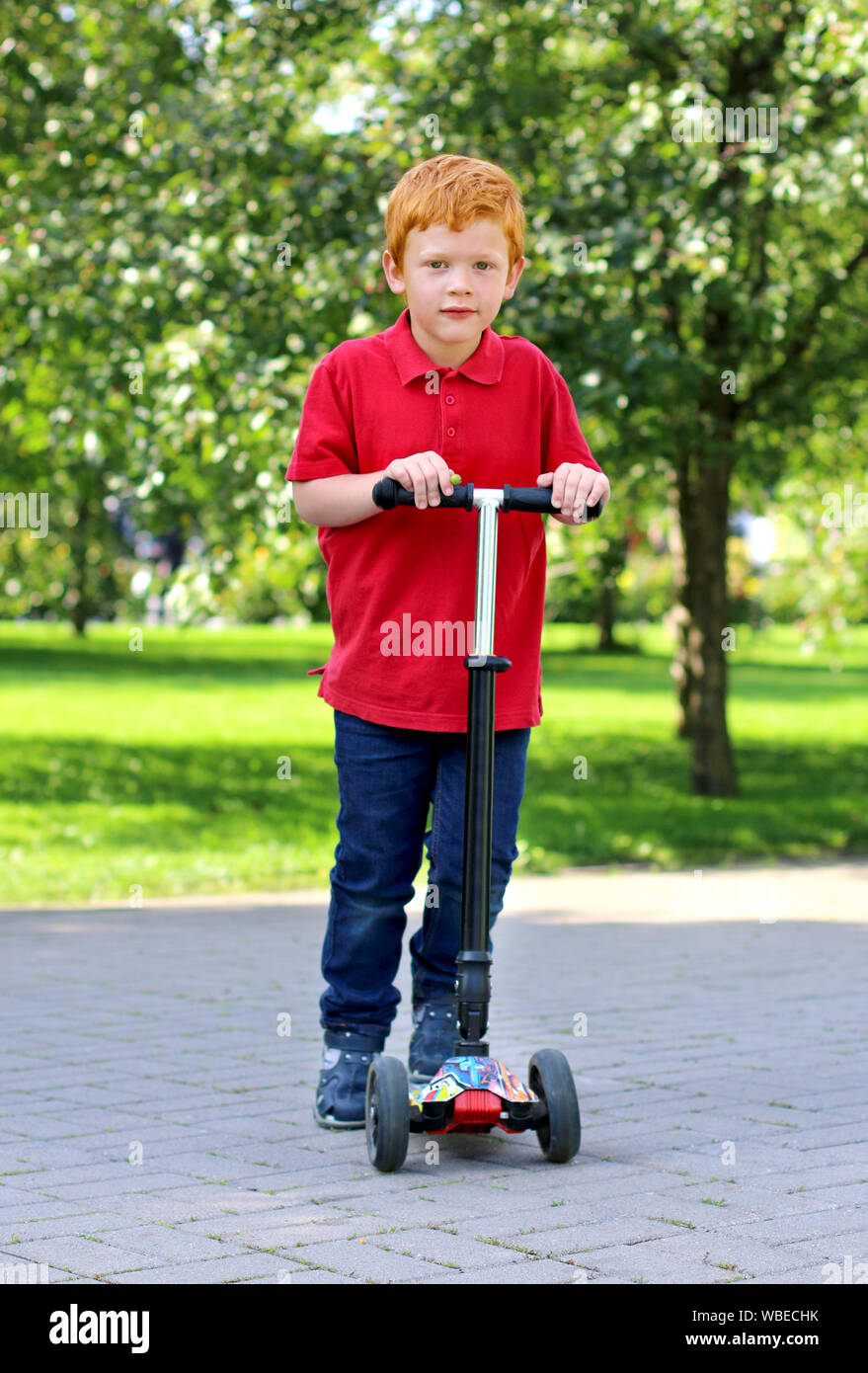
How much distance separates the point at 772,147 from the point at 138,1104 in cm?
707

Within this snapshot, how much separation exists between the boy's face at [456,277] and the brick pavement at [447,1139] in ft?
5.54

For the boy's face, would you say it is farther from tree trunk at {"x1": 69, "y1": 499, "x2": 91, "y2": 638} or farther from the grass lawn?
tree trunk at {"x1": 69, "y1": 499, "x2": 91, "y2": 638}

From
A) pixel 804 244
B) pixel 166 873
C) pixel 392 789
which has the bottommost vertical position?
pixel 166 873

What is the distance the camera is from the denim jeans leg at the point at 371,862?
3688mm

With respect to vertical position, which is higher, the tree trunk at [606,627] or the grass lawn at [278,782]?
the tree trunk at [606,627]

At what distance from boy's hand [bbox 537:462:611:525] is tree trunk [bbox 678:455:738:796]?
845 cm

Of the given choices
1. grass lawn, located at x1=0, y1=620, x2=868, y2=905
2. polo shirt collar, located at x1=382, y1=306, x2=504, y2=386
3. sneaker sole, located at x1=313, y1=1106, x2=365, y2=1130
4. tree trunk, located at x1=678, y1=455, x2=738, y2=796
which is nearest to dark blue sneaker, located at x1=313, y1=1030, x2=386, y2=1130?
sneaker sole, located at x1=313, y1=1106, x2=365, y2=1130

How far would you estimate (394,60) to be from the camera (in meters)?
10.9

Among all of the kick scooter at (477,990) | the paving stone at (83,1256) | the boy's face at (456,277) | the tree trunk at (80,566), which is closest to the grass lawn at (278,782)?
the tree trunk at (80,566)

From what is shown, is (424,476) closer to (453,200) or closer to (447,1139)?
(453,200)

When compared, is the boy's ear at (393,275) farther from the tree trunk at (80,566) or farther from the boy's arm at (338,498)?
the tree trunk at (80,566)

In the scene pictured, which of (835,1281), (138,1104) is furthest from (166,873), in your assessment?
(835,1281)

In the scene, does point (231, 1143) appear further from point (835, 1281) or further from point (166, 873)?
point (166, 873)

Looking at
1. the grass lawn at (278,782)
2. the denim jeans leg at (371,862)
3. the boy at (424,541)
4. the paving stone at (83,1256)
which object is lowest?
the grass lawn at (278,782)
